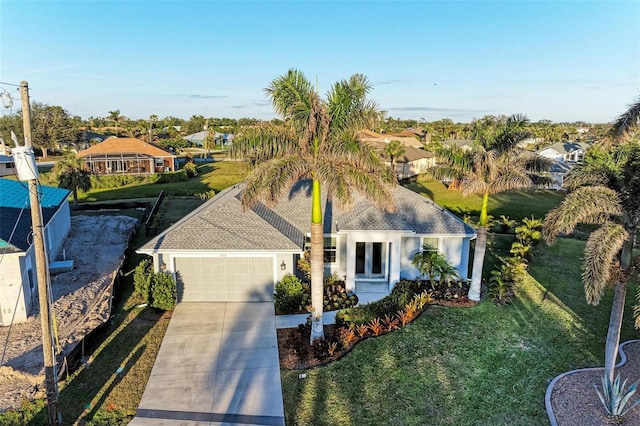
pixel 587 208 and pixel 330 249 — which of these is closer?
pixel 587 208

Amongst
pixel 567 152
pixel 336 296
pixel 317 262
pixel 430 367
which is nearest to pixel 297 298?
pixel 336 296

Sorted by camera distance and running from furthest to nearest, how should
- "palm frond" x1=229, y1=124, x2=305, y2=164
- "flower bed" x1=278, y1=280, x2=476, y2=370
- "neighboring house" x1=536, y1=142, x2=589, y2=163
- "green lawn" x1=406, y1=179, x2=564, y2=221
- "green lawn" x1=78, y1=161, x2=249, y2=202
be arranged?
1. "neighboring house" x1=536, y1=142, x2=589, y2=163
2. "green lawn" x1=78, y1=161, x2=249, y2=202
3. "green lawn" x1=406, y1=179, x2=564, y2=221
4. "flower bed" x1=278, y1=280, x2=476, y2=370
5. "palm frond" x1=229, y1=124, x2=305, y2=164

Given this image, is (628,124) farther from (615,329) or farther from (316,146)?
(316,146)

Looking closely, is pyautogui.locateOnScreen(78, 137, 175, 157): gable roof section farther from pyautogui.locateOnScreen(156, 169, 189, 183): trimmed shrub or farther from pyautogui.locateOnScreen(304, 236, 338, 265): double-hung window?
pyautogui.locateOnScreen(304, 236, 338, 265): double-hung window

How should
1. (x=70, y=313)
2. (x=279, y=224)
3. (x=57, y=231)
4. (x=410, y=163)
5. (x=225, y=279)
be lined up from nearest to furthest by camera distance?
(x=70, y=313), (x=225, y=279), (x=279, y=224), (x=57, y=231), (x=410, y=163)

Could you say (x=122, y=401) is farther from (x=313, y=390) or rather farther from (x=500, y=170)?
(x=500, y=170)

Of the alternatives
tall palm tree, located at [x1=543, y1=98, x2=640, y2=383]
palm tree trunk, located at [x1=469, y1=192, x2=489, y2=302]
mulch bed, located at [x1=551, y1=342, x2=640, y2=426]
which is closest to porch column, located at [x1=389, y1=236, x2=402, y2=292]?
palm tree trunk, located at [x1=469, y1=192, x2=489, y2=302]
